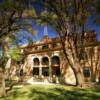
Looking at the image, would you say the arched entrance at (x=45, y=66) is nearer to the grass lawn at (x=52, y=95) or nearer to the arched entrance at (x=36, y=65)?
the arched entrance at (x=36, y=65)

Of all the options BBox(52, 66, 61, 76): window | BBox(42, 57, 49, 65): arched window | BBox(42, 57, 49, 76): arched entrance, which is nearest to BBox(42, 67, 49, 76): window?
BBox(42, 57, 49, 76): arched entrance

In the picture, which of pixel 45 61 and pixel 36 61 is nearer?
pixel 45 61

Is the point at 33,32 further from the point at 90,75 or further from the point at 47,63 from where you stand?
the point at 47,63

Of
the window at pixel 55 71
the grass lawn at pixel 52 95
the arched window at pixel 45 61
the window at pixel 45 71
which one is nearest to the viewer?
the grass lawn at pixel 52 95

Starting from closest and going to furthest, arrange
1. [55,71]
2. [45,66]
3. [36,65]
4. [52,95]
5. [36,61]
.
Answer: [52,95] < [55,71] < [45,66] < [36,65] < [36,61]

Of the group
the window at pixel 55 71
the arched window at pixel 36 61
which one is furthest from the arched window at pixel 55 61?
the arched window at pixel 36 61

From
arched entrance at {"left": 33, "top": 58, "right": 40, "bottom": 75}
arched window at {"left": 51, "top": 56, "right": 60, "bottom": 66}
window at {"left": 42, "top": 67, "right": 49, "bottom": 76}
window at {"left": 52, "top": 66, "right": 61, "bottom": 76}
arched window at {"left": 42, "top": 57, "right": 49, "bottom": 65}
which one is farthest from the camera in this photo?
arched entrance at {"left": 33, "top": 58, "right": 40, "bottom": 75}

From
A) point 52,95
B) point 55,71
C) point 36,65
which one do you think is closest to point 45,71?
point 55,71

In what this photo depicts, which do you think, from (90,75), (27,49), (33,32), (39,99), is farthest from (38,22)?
(27,49)

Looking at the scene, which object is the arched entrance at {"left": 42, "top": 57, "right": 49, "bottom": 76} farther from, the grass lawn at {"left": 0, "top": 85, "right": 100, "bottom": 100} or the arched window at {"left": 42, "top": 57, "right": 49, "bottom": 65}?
the grass lawn at {"left": 0, "top": 85, "right": 100, "bottom": 100}

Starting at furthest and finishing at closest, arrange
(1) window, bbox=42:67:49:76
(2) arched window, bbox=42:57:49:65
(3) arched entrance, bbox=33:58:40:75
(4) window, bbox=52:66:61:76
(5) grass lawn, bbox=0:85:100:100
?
(3) arched entrance, bbox=33:58:40:75
(2) arched window, bbox=42:57:49:65
(1) window, bbox=42:67:49:76
(4) window, bbox=52:66:61:76
(5) grass lawn, bbox=0:85:100:100

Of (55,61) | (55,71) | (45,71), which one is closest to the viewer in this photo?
(55,61)

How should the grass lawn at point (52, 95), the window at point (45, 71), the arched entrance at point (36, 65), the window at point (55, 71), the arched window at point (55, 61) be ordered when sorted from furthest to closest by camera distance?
1. the arched entrance at point (36, 65)
2. the window at point (45, 71)
3. the window at point (55, 71)
4. the arched window at point (55, 61)
5. the grass lawn at point (52, 95)

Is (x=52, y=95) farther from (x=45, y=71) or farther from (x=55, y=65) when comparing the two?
(x=45, y=71)
